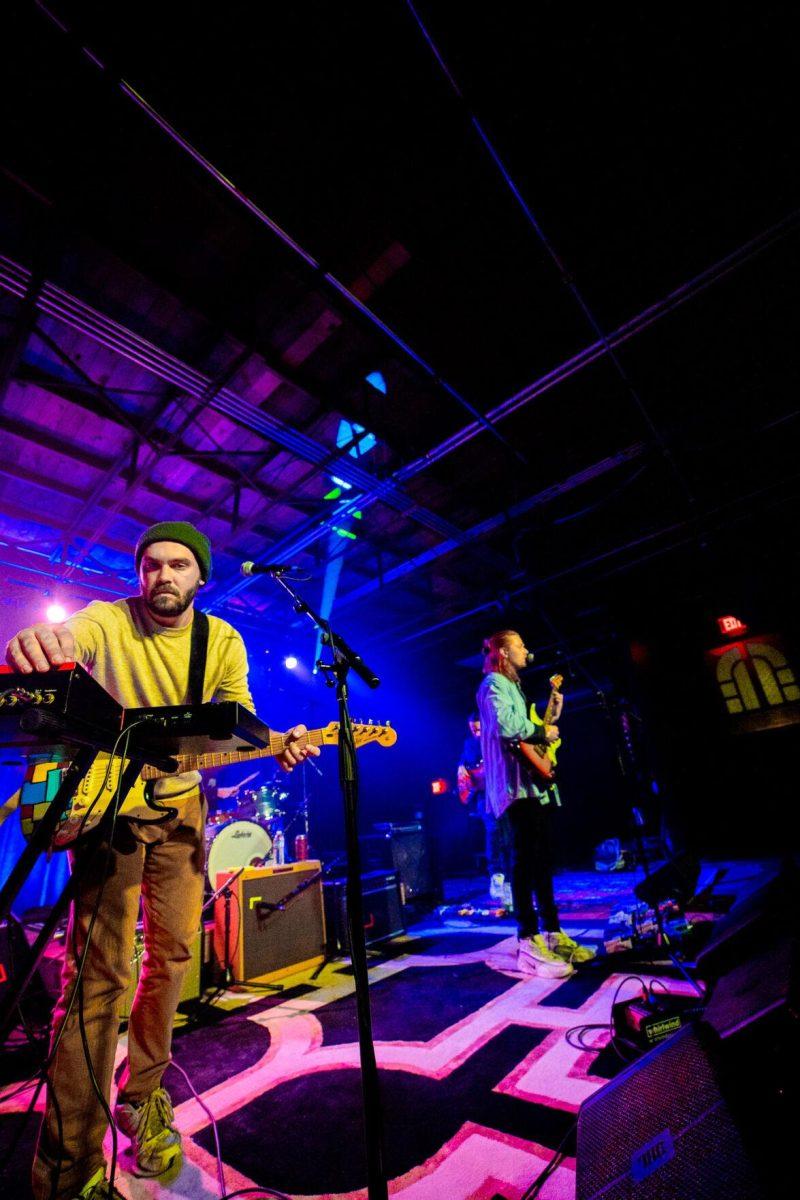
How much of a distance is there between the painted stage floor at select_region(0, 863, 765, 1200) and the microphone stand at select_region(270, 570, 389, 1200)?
315 mm

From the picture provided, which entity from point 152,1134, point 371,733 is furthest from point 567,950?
point 152,1134

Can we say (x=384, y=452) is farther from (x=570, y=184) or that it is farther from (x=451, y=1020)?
(x=451, y=1020)

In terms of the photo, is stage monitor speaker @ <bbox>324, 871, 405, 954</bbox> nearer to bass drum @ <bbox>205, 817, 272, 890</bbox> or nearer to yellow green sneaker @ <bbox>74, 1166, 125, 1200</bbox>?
bass drum @ <bbox>205, 817, 272, 890</bbox>

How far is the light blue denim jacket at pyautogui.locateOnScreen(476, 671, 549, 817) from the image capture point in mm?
3768

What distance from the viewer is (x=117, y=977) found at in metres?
1.69

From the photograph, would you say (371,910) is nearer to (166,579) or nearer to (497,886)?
(497,886)

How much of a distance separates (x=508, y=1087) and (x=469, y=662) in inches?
442

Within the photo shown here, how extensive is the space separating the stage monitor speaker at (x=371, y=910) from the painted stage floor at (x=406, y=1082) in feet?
2.73

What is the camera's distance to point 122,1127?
70.9 inches

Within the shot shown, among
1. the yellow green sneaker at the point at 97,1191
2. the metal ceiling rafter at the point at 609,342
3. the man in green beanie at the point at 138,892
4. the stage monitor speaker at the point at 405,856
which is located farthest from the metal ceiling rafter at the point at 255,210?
the stage monitor speaker at the point at 405,856

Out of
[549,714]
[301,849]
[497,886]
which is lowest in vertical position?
[497,886]

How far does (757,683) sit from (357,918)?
347 inches

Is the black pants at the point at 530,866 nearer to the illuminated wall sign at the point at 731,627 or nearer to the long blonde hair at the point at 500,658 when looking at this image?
the long blonde hair at the point at 500,658

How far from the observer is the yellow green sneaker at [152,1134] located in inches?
66.6
